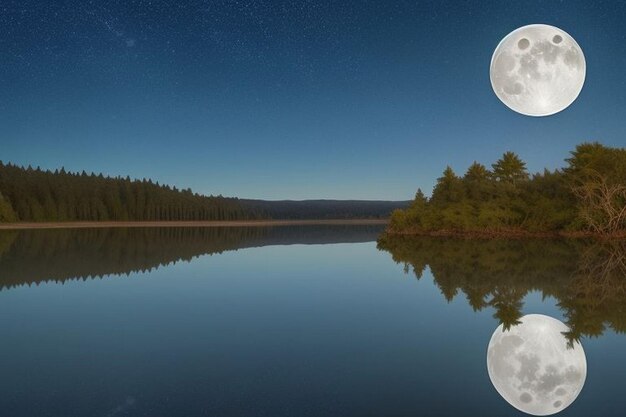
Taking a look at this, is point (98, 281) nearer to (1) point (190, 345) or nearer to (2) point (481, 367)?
(1) point (190, 345)

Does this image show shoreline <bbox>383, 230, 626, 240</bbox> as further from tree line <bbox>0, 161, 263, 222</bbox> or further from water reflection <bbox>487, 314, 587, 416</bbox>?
tree line <bbox>0, 161, 263, 222</bbox>

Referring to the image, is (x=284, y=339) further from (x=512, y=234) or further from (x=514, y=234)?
(x=514, y=234)

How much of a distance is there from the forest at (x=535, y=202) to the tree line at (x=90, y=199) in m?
86.6

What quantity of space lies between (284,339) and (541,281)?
44.3ft

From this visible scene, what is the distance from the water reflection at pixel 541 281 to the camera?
44.9ft

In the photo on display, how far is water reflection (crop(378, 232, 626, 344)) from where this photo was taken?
13.7 metres

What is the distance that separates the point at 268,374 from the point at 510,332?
6125 millimetres

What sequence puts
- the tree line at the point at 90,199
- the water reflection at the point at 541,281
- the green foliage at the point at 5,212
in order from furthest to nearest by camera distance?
1. the tree line at the point at 90,199
2. the green foliage at the point at 5,212
3. the water reflection at the point at 541,281

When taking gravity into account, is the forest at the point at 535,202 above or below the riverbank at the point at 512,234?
above

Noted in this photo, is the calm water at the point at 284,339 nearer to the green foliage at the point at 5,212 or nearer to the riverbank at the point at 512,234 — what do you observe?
the riverbank at the point at 512,234

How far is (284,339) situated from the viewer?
11633mm

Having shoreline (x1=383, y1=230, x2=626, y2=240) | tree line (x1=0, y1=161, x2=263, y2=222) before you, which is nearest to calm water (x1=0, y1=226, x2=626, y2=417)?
shoreline (x1=383, y1=230, x2=626, y2=240)

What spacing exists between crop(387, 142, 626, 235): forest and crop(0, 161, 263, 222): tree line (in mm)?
86560

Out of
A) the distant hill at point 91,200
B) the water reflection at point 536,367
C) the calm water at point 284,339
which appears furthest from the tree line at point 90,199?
the water reflection at point 536,367
